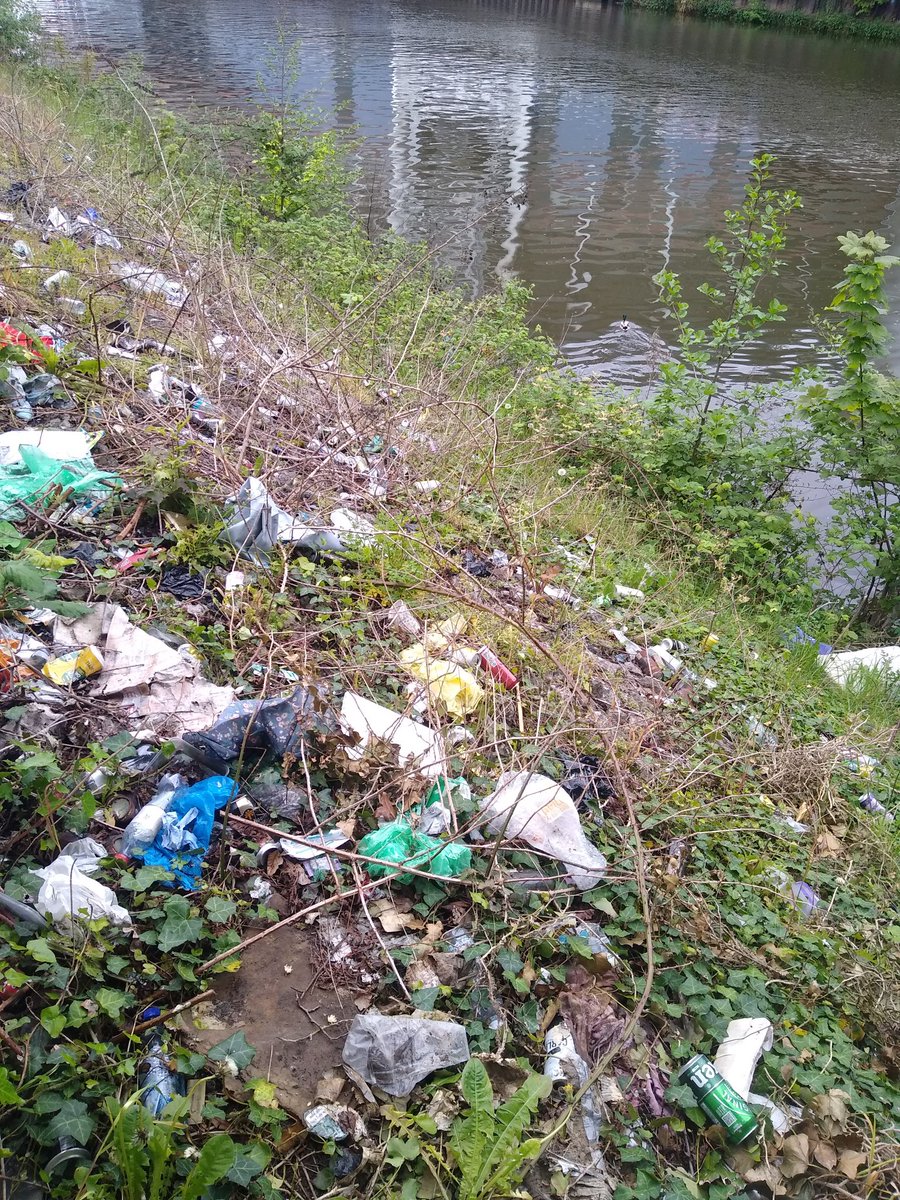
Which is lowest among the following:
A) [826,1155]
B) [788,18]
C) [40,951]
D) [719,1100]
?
[826,1155]

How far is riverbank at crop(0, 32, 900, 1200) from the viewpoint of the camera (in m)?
1.71

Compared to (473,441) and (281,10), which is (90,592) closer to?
(473,441)

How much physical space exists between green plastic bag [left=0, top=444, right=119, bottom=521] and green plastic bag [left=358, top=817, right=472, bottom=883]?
5.58ft

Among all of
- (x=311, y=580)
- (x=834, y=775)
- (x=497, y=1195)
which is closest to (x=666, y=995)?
(x=497, y=1195)

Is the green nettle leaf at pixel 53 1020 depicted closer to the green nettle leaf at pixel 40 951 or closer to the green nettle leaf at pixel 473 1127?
the green nettle leaf at pixel 40 951

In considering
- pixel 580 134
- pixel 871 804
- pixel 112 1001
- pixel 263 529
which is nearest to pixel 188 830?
pixel 112 1001

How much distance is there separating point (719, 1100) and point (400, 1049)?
0.78m

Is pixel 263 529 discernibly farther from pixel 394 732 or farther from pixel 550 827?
pixel 550 827

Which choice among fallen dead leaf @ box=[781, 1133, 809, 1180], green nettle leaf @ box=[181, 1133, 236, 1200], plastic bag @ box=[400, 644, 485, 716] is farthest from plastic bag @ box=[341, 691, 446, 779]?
fallen dead leaf @ box=[781, 1133, 809, 1180]

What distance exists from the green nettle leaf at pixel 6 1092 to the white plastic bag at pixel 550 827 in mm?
1230

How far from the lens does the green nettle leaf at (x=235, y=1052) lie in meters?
1.71

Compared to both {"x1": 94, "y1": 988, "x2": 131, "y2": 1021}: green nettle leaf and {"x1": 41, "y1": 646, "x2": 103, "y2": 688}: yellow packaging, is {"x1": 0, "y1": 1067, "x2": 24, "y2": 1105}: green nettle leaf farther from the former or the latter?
{"x1": 41, "y1": 646, "x2": 103, "y2": 688}: yellow packaging

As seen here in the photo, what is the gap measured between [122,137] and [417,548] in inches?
311

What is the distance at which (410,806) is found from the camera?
234 cm
